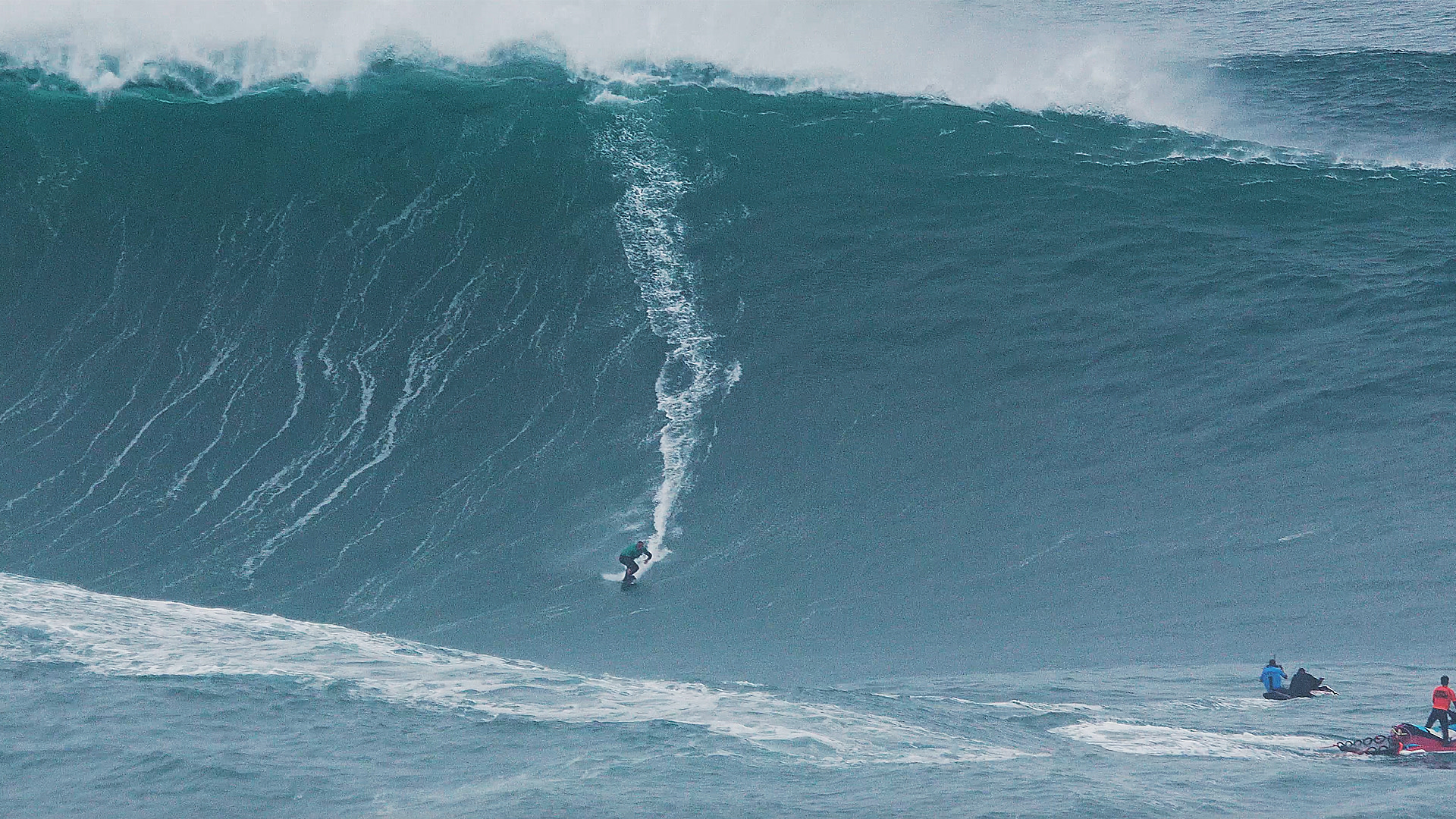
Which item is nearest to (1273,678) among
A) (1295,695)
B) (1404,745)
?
(1295,695)

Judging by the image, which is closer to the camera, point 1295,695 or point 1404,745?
point 1404,745

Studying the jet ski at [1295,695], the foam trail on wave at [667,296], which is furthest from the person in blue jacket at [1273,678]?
the foam trail on wave at [667,296]

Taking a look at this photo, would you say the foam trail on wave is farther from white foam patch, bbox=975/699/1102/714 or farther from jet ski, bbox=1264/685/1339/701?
jet ski, bbox=1264/685/1339/701

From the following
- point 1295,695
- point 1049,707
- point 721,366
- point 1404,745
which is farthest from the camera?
point 721,366

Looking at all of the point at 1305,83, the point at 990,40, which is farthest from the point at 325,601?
the point at 1305,83

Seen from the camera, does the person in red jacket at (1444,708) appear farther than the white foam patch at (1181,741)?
Yes

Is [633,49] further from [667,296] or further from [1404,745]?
[1404,745]

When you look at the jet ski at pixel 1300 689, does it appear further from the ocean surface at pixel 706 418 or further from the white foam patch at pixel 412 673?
the white foam patch at pixel 412 673
